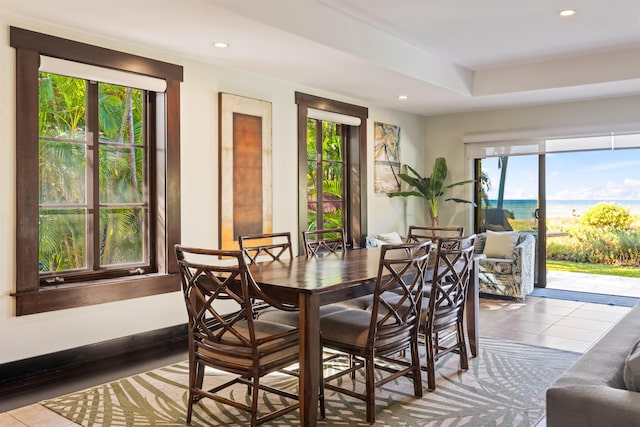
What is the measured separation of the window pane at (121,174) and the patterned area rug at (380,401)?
A: 53.3 inches

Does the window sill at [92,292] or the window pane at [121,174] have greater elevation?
the window pane at [121,174]

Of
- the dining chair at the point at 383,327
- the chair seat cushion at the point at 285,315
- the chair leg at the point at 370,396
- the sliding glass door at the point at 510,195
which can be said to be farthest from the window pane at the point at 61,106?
the sliding glass door at the point at 510,195

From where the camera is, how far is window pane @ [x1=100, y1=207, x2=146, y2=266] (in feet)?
12.7

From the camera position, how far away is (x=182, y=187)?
418 centimetres

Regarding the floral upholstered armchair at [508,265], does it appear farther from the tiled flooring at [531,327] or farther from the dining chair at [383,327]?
the dining chair at [383,327]

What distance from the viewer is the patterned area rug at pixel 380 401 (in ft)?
8.91

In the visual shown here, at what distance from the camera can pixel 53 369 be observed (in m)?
3.44

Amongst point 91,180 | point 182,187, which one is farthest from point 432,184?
point 91,180

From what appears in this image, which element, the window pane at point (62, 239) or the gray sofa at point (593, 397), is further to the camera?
the window pane at point (62, 239)

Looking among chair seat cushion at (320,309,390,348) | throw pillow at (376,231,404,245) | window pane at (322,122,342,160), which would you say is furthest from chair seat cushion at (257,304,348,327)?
window pane at (322,122,342,160)

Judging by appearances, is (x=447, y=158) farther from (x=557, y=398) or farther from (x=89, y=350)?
(x=557, y=398)

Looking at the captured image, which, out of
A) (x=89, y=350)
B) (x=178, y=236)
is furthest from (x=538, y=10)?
(x=89, y=350)

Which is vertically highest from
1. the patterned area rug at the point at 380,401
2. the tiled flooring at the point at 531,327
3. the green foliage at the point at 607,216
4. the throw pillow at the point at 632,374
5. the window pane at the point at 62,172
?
the window pane at the point at 62,172

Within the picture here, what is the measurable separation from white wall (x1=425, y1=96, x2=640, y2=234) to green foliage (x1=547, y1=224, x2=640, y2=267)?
173cm
